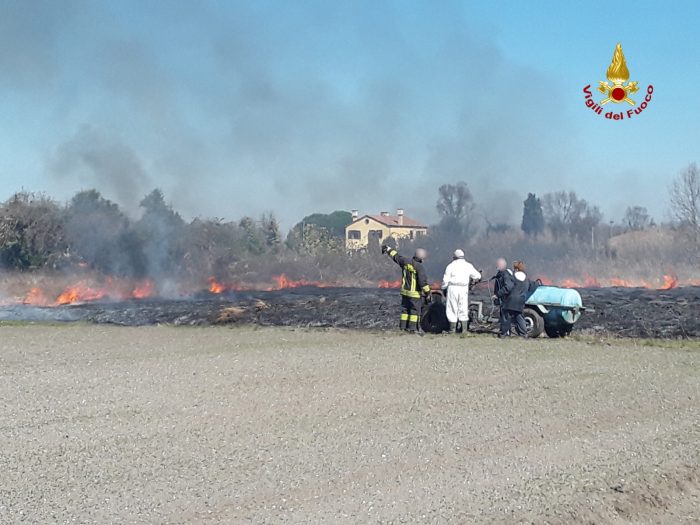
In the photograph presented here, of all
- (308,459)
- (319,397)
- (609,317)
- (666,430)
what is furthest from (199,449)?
(609,317)

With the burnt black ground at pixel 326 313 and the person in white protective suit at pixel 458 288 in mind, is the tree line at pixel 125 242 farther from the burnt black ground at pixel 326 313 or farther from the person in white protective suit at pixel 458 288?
the person in white protective suit at pixel 458 288

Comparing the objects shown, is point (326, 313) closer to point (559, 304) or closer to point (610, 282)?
point (559, 304)

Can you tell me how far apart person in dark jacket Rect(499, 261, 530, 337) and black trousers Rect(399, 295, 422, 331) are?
72.4 inches

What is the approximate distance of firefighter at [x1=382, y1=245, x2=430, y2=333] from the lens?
1666cm

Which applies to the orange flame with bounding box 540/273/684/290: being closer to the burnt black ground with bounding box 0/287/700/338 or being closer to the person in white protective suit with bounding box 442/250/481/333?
the burnt black ground with bounding box 0/287/700/338

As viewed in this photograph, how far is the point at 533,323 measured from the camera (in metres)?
17.1

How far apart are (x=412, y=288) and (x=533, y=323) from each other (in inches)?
112

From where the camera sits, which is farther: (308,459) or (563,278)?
(563,278)

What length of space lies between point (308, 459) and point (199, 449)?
47.8 inches

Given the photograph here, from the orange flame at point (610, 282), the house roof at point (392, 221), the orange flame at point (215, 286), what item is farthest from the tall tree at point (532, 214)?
the orange flame at point (215, 286)

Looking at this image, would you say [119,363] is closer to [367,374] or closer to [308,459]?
[367,374]

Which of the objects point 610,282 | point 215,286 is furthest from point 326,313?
point 610,282

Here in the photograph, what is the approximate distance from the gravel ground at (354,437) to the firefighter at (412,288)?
8.83 ft

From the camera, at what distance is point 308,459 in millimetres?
7750
